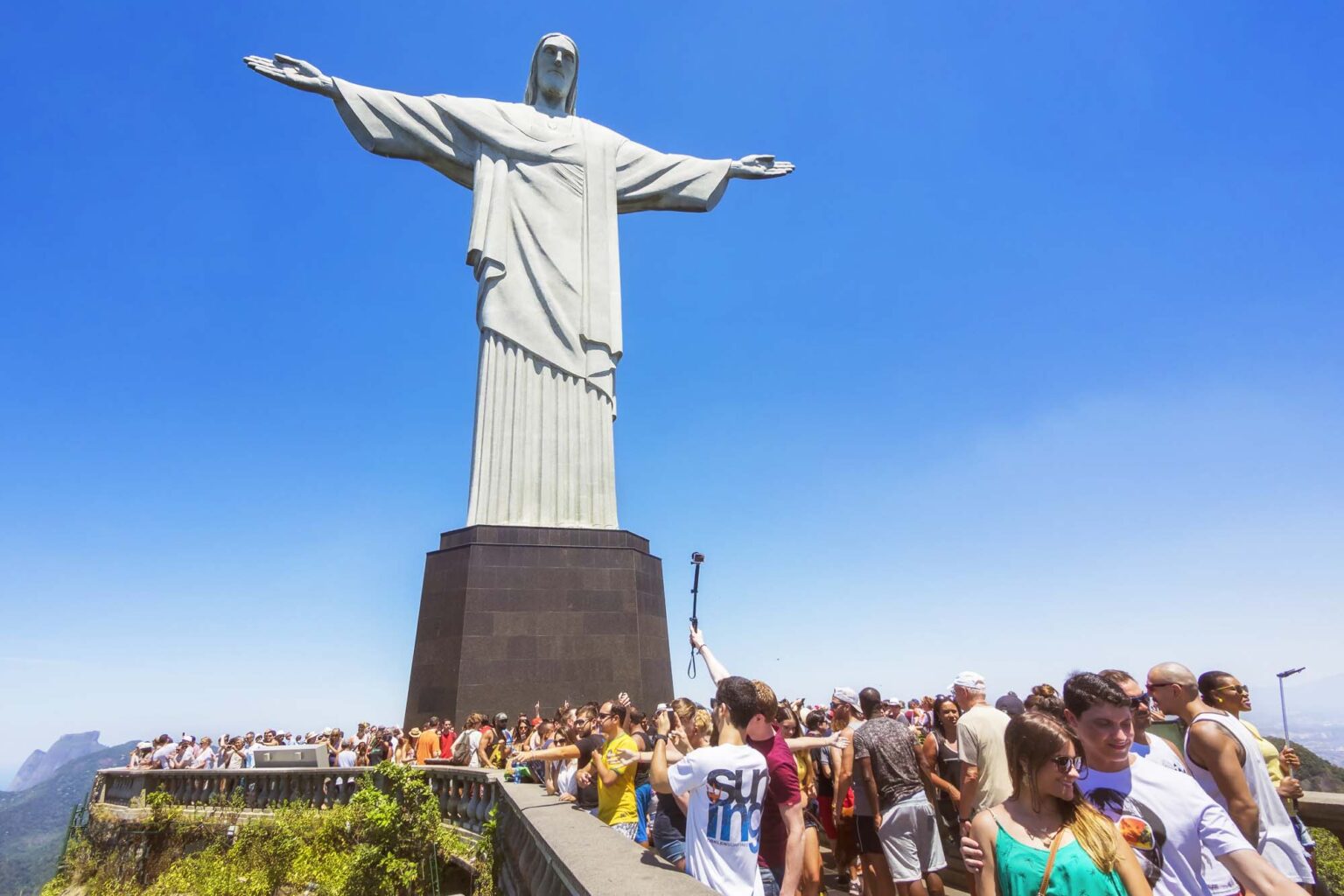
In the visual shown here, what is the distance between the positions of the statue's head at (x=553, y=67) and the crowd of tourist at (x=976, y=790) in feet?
48.5

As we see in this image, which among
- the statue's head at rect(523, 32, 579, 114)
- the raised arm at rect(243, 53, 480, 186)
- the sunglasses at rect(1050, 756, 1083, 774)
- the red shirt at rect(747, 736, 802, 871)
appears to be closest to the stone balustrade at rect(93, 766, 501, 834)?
the red shirt at rect(747, 736, 802, 871)

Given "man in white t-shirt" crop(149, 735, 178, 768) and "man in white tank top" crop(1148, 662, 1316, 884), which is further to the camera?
"man in white t-shirt" crop(149, 735, 178, 768)

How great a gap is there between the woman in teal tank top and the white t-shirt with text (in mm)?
1200

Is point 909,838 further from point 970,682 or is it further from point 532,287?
point 532,287

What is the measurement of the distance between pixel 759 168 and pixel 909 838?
16611 millimetres

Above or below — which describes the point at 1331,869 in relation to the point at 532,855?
below

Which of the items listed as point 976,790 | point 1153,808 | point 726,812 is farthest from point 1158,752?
point 726,812

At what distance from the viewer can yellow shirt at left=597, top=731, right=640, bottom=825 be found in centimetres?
507

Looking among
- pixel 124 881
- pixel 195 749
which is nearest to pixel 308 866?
pixel 124 881

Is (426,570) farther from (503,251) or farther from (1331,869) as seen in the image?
(1331,869)

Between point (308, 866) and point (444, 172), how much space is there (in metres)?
13.3

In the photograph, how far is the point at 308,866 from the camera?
29.2 ft

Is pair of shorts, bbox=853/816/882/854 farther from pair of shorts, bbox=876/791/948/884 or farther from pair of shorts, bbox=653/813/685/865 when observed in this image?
pair of shorts, bbox=653/813/685/865

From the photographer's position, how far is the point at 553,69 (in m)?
17.1
